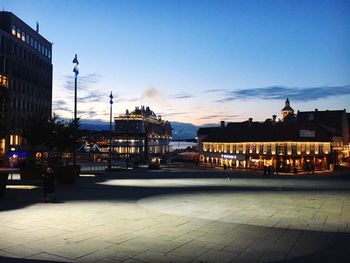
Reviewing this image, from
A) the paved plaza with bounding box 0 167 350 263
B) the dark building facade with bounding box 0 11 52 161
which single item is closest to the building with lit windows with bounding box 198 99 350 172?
the dark building facade with bounding box 0 11 52 161

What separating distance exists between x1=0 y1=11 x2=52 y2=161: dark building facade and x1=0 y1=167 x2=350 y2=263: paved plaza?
1956 inches

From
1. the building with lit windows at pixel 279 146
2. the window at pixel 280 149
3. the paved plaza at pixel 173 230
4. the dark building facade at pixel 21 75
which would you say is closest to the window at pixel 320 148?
the building with lit windows at pixel 279 146

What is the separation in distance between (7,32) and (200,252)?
70231 millimetres

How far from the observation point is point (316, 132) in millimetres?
70875

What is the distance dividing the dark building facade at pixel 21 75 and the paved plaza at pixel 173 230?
163 ft

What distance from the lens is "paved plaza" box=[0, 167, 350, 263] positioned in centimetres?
853

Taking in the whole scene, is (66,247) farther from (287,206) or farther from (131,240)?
(287,206)

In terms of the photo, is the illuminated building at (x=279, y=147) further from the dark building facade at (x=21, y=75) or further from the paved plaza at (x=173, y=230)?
the paved plaza at (x=173, y=230)

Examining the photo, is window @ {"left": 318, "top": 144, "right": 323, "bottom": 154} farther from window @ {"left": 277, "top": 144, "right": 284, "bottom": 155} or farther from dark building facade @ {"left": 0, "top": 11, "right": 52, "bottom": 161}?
dark building facade @ {"left": 0, "top": 11, "right": 52, "bottom": 161}

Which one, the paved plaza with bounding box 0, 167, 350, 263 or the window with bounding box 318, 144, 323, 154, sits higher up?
the window with bounding box 318, 144, 323, 154

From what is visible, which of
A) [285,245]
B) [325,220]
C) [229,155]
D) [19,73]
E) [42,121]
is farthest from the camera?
[229,155]

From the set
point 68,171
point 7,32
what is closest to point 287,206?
point 68,171

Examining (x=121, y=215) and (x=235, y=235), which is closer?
(x=235, y=235)

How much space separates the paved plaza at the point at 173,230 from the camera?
336 inches
